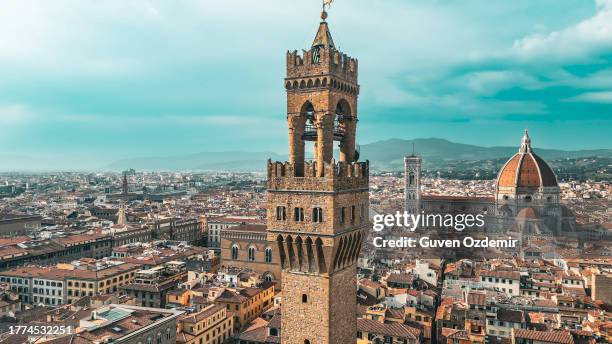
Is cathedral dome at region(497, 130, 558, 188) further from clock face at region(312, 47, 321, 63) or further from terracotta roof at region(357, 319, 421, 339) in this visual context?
clock face at region(312, 47, 321, 63)

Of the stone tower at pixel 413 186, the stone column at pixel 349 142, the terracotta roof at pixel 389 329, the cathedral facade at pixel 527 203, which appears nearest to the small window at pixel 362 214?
the stone column at pixel 349 142

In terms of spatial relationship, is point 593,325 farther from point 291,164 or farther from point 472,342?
point 291,164

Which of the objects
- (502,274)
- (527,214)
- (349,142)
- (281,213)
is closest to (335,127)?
(349,142)

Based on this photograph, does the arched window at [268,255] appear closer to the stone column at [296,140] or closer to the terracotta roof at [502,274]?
the terracotta roof at [502,274]

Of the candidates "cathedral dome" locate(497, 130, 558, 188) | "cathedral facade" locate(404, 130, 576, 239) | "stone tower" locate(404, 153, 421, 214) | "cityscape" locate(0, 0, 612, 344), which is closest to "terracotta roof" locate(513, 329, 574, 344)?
"cityscape" locate(0, 0, 612, 344)

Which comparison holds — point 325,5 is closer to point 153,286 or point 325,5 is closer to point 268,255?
point 153,286

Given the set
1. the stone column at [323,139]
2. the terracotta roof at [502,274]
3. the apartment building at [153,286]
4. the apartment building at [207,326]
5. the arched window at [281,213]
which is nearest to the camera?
the stone column at [323,139]
